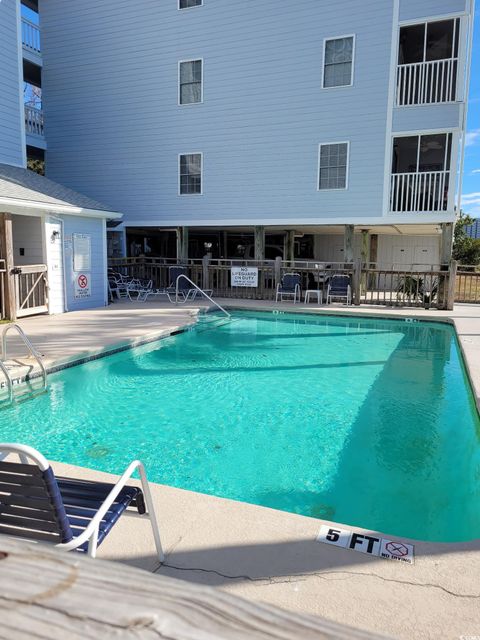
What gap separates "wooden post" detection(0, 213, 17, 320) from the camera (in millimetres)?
9836

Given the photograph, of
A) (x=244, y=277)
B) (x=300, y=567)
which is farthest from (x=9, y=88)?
(x=300, y=567)

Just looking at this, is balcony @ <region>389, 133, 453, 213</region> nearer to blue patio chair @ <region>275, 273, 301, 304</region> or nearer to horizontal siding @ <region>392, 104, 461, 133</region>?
horizontal siding @ <region>392, 104, 461, 133</region>

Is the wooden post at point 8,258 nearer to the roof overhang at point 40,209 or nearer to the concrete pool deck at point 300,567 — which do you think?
the roof overhang at point 40,209

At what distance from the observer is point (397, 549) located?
2.75m

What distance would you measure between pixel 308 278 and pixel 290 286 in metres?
1.66

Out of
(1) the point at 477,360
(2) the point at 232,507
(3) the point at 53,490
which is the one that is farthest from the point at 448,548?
(1) the point at 477,360

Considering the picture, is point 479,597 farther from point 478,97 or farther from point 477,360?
point 478,97

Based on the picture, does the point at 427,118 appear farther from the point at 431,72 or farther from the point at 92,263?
the point at 92,263

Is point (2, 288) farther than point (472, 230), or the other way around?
point (472, 230)

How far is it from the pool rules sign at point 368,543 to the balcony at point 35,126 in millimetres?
18431

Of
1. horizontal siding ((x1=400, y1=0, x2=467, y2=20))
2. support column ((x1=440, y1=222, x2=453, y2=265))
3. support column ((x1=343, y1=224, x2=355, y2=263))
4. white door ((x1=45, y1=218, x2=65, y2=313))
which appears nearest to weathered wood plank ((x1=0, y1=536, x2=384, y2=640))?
white door ((x1=45, y1=218, x2=65, y2=313))

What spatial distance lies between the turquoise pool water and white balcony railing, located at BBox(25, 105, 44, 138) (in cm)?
1268

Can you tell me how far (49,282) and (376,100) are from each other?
1019cm

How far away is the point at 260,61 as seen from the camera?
48.0ft
